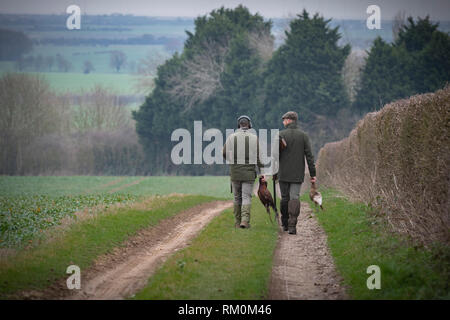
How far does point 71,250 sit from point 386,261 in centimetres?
608

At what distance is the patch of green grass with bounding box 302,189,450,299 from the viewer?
7.84 m

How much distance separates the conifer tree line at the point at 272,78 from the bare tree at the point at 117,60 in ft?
154

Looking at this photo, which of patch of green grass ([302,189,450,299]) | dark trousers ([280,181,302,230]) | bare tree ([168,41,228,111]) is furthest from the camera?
bare tree ([168,41,228,111])

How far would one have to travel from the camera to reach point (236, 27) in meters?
66.4

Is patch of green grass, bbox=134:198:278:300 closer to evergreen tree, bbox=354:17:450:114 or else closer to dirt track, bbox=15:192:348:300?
dirt track, bbox=15:192:348:300

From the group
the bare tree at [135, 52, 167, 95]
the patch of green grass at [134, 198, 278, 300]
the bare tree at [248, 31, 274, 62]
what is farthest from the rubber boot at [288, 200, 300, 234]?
the bare tree at [135, 52, 167, 95]

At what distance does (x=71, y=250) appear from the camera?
11.2m

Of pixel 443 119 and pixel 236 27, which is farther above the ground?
pixel 236 27

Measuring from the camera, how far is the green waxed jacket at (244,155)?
12.9 meters

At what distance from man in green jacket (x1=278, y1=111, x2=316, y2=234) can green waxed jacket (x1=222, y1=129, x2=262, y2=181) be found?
0.65m

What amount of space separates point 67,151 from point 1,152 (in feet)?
22.2

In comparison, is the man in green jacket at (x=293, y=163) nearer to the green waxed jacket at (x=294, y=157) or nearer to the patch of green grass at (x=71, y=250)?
the green waxed jacket at (x=294, y=157)

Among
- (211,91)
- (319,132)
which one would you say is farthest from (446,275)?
(211,91)
